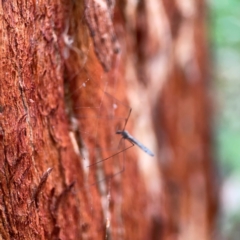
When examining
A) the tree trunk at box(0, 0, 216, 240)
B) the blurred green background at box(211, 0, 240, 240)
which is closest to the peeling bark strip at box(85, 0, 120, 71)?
the tree trunk at box(0, 0, 216, 240)

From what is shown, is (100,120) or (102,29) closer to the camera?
(102,29)

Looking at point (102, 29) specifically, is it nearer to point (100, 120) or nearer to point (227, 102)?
point (100, 120)

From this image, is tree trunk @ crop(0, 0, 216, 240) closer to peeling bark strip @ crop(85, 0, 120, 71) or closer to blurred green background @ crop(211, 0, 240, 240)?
peeling bark strip @ crop(85, 0, 120, 71)

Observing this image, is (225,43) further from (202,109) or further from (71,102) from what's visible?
(71,102)

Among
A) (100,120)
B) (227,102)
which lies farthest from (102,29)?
(227,102)

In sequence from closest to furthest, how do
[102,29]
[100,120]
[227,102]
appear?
[102,29] < [100,120] < [227,102]

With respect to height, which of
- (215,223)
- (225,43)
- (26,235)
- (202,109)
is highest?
(225,43)

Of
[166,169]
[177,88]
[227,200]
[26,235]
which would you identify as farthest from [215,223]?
[26,235]
